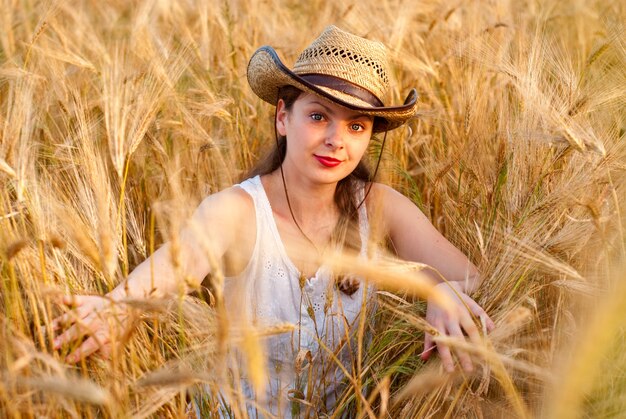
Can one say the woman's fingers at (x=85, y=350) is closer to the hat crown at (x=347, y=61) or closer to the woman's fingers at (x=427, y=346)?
the woman's fingers at (x=427, y=346)

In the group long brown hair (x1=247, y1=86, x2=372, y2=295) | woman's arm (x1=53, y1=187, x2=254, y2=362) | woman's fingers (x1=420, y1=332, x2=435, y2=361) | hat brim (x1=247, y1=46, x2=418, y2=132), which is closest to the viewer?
woman's arm (x1=53, y1=187, x2=254, y2=362)

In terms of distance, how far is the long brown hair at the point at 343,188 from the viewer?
2.27 metres

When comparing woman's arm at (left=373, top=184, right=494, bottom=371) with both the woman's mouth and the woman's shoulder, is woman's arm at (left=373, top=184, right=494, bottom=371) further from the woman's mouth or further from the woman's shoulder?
the woman's shoulder

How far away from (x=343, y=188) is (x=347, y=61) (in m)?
0.45

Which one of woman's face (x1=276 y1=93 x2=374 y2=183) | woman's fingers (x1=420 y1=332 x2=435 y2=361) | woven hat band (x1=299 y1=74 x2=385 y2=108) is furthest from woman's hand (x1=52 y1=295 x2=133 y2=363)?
woven hat band (x1=299 y1=74 x2=385 y2=108)

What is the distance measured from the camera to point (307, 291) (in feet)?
7.37

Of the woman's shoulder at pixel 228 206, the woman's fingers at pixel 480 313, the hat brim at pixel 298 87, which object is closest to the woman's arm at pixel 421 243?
the woman's fingers at pixel 480 313

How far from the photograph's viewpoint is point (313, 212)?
238cm

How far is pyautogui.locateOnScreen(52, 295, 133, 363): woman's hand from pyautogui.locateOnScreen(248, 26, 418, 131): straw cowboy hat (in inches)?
33.0

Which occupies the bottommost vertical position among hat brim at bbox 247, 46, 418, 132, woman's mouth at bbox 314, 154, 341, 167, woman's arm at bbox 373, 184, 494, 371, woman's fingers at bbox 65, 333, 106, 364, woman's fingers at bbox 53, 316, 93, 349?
woman's fingers at bbox 65, 333, 106, 364

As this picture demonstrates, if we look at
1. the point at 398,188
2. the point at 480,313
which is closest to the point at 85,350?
the point at 480,313

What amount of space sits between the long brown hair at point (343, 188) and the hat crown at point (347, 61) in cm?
10

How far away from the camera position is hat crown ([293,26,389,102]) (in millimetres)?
2154

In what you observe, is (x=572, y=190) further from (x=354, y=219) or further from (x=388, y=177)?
(x=388, y=177)
